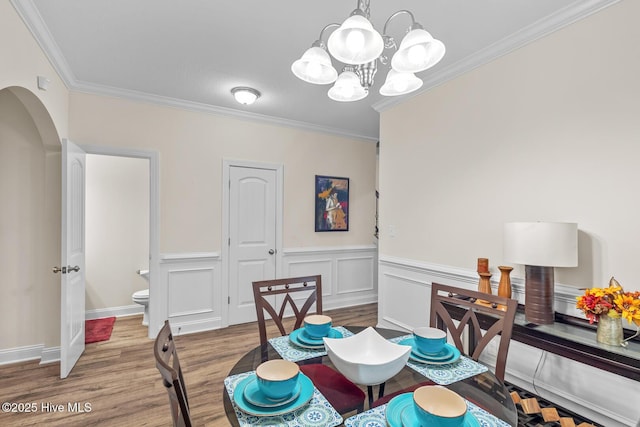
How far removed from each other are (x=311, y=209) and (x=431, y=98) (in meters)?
2.10

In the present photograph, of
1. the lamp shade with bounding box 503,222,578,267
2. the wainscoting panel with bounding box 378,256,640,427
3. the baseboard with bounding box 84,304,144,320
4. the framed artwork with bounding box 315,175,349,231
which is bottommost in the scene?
the baseboard with bounding box 84,304,144,320

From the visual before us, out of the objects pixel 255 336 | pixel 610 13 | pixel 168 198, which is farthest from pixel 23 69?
pixel 610 13

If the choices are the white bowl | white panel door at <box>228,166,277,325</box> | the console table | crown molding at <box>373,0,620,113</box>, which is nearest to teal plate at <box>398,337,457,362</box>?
the white bowl

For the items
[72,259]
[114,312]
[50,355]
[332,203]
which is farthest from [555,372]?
[114,312]

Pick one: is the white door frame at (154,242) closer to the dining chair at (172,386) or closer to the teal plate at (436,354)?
the dining chair at (172,386)

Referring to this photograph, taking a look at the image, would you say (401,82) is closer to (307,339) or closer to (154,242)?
(307,339)

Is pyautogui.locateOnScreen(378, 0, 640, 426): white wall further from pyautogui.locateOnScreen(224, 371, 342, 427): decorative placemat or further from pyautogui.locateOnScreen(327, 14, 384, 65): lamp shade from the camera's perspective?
pyautogui.locateOnScreen(224, 371, 342, 427): decorative placemat

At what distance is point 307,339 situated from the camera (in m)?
1.48

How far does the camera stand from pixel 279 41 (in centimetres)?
223

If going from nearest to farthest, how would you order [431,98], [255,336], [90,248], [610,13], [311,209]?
[610,13] < [431,98] < [255,336] < [90,248] < [311,209]

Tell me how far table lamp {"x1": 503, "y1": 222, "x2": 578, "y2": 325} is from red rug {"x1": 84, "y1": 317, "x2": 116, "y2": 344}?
395 cm

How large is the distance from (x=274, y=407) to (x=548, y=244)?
1.70 meters

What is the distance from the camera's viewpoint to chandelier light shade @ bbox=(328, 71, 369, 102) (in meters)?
1.63

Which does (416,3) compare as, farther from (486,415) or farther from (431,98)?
(486,415)
